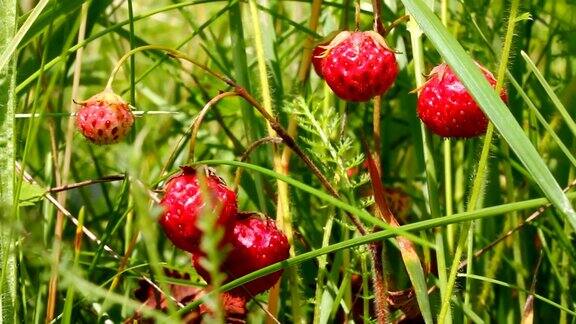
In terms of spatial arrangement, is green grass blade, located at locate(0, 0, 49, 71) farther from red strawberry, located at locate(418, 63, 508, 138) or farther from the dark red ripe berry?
red strawberry, located at locate(418, 63, 508, 138)

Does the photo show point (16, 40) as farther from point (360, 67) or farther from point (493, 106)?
point (493, 106)

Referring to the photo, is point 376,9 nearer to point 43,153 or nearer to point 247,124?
point 247,124

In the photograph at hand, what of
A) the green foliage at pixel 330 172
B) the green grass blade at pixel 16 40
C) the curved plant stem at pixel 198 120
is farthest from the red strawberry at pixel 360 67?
the green grass blade at pixel 16 40

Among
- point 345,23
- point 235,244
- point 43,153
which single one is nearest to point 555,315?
point 345,23

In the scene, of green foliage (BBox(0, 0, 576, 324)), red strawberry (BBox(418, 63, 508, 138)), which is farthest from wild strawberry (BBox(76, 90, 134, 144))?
red strawberry (BBox(418, 63, 508, 138))

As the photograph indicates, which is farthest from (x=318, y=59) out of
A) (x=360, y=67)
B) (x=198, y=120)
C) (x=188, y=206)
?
(x=188, y=206)

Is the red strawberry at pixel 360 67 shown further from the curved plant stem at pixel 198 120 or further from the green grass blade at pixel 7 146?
the green grass blade at pixel 7 146
